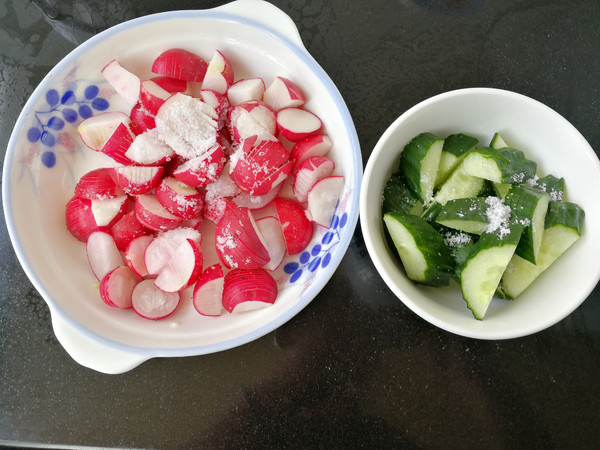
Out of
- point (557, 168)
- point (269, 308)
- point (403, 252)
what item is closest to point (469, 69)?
point (557, 168)

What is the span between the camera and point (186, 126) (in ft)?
2.91

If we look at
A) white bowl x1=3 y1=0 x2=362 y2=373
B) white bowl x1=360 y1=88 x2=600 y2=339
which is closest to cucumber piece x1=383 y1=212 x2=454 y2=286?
white bowl x1=360 y1=88 x2=600 y2=339

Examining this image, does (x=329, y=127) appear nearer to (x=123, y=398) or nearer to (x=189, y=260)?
(x=189, y=260)

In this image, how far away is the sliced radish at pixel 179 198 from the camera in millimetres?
886

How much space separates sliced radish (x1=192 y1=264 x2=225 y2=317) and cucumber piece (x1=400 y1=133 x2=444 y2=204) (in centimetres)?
37

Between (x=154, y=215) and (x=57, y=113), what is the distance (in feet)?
0.94

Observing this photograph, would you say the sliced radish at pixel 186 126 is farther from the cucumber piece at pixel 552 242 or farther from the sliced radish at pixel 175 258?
the cucumber piece at pixel 552 242

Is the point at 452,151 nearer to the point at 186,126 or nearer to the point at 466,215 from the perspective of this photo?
the point at 466,215

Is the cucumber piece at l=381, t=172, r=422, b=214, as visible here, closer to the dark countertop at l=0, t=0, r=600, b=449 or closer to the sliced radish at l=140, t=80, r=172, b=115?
the dark countertop at l=0, t=0, r=600, b=449

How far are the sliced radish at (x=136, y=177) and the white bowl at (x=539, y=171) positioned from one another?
392 millimetres

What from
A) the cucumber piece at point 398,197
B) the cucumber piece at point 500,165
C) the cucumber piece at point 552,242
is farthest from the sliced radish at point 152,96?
the cucumber piece at point 552,242

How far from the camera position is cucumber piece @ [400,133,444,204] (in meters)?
0.77

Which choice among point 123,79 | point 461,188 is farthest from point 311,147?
point 123,79

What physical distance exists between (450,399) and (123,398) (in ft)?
2.01
